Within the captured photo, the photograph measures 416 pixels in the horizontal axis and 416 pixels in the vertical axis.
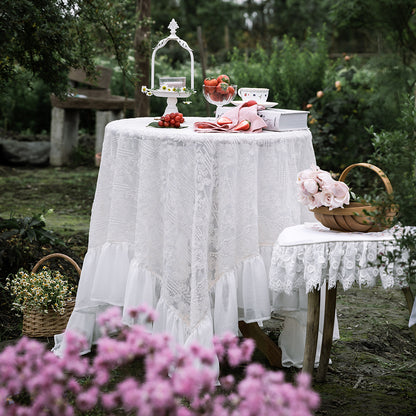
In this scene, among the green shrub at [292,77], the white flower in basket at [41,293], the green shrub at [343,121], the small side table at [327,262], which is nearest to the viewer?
the small side table at [327,262]

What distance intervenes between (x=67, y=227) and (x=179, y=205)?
3327 millimetres

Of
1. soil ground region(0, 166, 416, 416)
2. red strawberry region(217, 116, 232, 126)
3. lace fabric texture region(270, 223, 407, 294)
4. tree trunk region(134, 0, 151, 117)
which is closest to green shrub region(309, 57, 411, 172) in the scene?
tree trunk region(134, 0, 151, 117)

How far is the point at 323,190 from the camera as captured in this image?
2.48 meters

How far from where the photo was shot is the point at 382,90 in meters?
6.50

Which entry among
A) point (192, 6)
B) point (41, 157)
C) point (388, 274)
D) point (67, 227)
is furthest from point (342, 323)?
point (192, 6)

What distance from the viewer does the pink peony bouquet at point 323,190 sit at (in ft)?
8.11

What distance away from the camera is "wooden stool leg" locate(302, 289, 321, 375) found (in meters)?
2.58

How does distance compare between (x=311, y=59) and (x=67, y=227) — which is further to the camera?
(x=311, y=59)

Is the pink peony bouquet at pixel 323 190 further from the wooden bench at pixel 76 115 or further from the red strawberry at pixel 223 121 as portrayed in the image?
the wooden bench at pixel 76 115

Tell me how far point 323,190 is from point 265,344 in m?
0.94

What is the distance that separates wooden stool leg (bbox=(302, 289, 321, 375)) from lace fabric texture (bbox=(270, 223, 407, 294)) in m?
0.11

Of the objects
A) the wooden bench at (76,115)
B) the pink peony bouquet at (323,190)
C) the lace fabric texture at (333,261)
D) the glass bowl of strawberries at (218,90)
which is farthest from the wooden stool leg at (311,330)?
the wooden bench at (76,115)

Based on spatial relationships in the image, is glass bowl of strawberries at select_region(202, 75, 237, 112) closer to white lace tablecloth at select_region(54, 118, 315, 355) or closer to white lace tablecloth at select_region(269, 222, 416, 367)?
white lace tablecloth at select_region(54, 118, 315, 355)

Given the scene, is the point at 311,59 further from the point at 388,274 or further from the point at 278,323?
the point at 388,274
